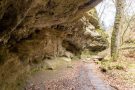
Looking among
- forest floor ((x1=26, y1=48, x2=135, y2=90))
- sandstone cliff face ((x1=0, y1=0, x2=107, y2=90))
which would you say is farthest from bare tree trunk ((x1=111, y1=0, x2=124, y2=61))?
sandstone cliff face ((x1=0, y1=0, x2=107, y2=90))

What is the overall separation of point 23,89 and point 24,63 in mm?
1260

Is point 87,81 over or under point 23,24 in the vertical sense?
under

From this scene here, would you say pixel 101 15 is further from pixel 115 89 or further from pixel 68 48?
pixel 115 89

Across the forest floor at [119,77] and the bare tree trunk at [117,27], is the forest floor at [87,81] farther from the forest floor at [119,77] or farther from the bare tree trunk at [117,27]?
the bare tree trunk at [117,27]

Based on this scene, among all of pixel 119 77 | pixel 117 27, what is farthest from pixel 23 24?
pixel 117 27

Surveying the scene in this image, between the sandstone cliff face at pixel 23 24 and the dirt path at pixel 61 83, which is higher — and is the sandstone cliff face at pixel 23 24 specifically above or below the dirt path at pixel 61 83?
above

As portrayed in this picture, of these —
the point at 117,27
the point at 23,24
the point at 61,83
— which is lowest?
the point at 61,83

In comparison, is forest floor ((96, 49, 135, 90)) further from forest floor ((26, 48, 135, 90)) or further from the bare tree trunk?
the bare tree trunk

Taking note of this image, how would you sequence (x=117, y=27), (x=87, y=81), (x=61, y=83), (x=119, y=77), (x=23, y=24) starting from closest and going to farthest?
(x=23, y=24) → (x=61, y=83) → (x=87, y=81) → (x=119, y=77) → (x=117, y=27)

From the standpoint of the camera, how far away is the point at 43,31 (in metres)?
13.6

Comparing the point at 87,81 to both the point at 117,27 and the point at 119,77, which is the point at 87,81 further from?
the point at 117,27

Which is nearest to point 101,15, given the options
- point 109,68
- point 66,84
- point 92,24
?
point 92,24

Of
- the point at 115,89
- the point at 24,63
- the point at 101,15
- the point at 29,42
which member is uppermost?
the point at 101,15

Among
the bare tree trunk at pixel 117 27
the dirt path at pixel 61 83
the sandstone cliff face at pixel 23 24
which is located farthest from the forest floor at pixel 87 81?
the bare tree trunk at pixel 117 27
